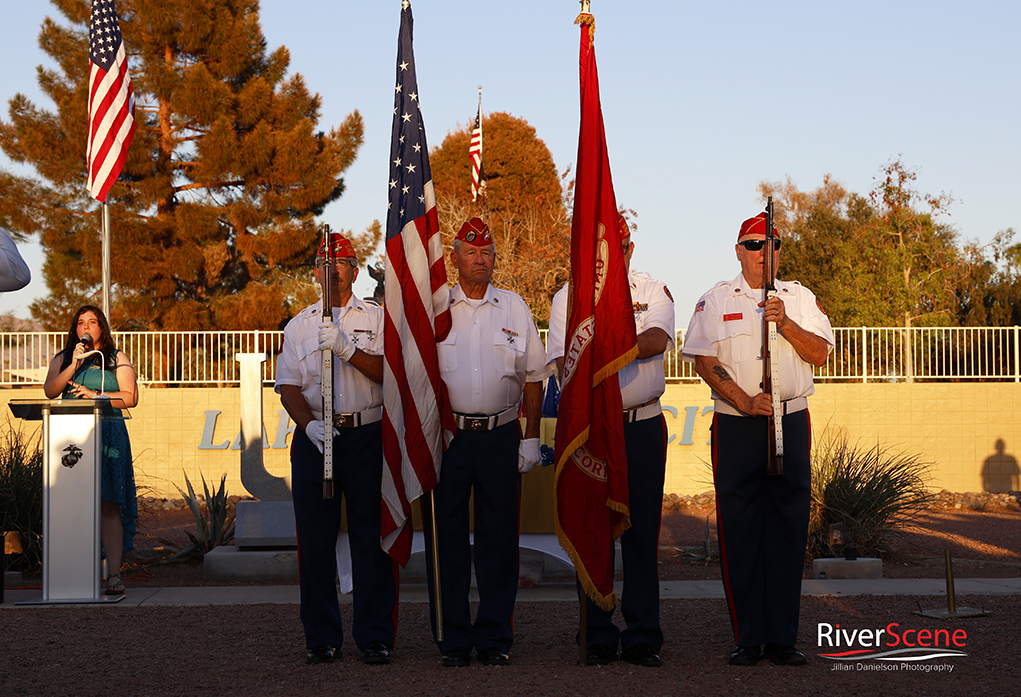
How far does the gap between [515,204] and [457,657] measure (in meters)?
31.8

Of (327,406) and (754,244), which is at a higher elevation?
(754,244)

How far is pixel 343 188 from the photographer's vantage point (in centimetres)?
2547

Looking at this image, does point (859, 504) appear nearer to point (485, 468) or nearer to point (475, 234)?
point (485, 468)

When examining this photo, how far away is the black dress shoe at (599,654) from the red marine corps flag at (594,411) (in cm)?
25

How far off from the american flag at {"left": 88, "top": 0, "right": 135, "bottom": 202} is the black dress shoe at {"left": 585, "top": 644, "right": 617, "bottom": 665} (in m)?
9.66

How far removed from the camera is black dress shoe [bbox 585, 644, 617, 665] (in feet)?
17.0

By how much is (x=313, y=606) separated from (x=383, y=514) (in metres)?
0.61

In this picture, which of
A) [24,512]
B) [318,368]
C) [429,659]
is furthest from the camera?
[24,512]

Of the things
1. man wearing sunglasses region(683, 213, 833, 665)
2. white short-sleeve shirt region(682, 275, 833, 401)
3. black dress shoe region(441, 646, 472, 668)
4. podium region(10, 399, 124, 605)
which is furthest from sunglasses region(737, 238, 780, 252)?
podium region(10, 399, 124, 605)

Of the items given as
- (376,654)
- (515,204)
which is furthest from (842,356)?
(515,204)

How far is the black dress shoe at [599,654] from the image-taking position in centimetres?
518

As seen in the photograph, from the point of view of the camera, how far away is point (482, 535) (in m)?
5.32

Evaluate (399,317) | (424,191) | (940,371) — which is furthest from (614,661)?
(940,371)

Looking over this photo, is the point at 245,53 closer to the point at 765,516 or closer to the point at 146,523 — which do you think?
the point at 146,523
